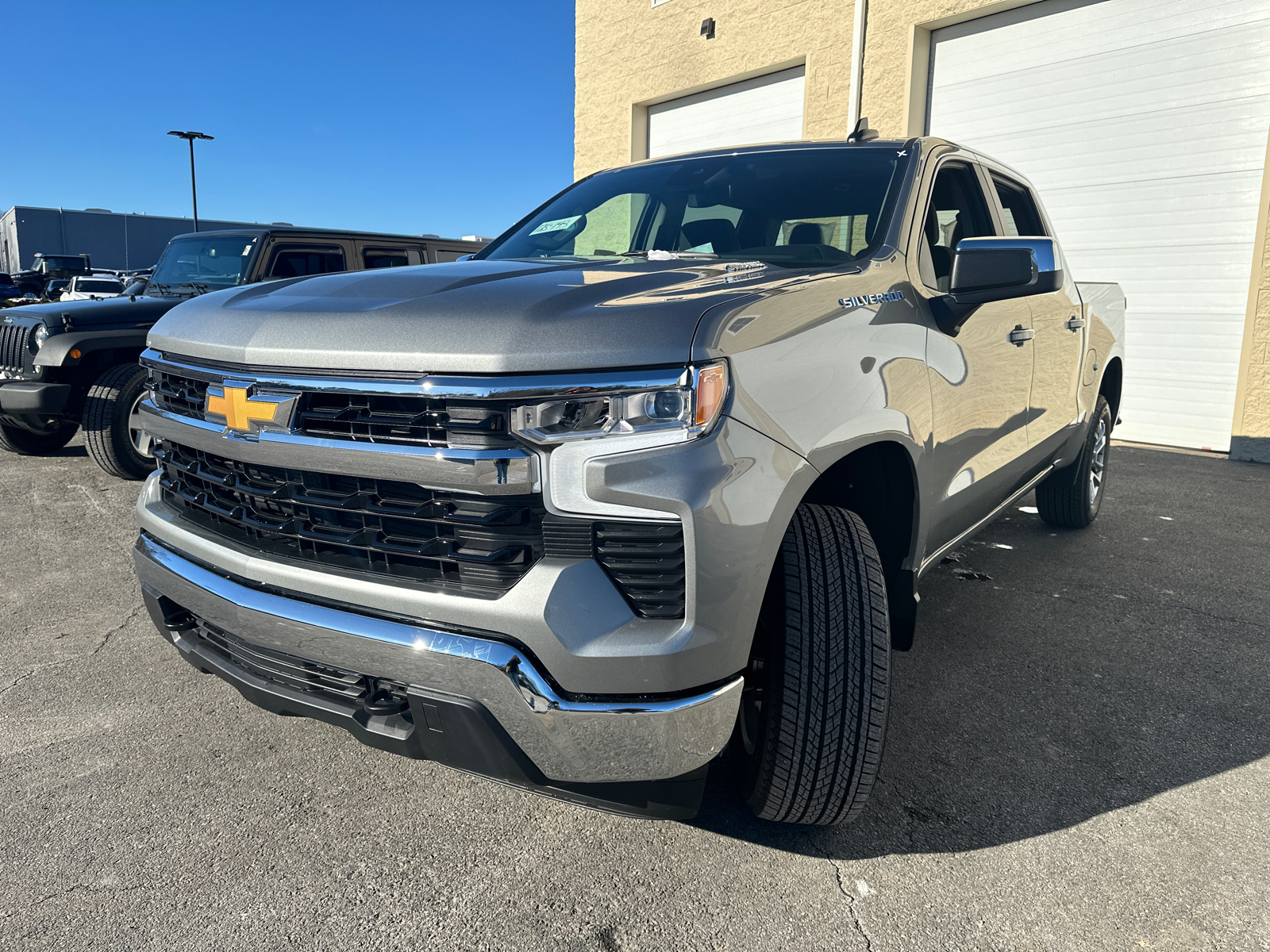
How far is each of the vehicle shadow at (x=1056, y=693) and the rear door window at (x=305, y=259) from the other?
17.0 ft

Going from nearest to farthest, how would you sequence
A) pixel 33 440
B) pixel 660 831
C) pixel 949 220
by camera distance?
pixel 660 831
pixel 949 220
pixel 33 440

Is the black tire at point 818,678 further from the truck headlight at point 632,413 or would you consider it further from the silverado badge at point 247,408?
the silverado badge at point 247,408

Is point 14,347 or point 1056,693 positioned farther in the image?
point 14,347

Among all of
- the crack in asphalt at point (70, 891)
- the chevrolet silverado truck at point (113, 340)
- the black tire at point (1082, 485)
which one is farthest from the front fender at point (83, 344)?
the black tire at point (1082, 485)

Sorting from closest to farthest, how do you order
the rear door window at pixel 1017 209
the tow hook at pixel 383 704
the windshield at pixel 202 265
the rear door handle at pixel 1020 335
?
1. the tow hook at pixel 383 704
2. the rear door handle at pixel 1020 335
3. the rear door window at pixel 1017 209
4. the windshield at pixel 202 265

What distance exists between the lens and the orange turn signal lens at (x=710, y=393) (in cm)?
155

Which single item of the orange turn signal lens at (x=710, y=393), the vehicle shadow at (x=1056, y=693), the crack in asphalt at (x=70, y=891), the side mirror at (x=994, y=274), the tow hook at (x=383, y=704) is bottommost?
the crack in asphalt at (x=70, y=891)

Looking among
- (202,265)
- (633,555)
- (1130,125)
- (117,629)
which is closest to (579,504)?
(633,555)

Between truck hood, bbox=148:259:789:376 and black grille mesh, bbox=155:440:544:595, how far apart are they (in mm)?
242

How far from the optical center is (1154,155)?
26.3 ft

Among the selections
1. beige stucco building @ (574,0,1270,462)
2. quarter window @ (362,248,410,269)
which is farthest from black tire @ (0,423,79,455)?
beige stucco building @ (574,0,1270,462)

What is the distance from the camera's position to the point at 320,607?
1.75 meters

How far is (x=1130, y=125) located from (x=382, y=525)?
8.90 meters

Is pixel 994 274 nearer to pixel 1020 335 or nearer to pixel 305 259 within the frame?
pixel 1020 335
